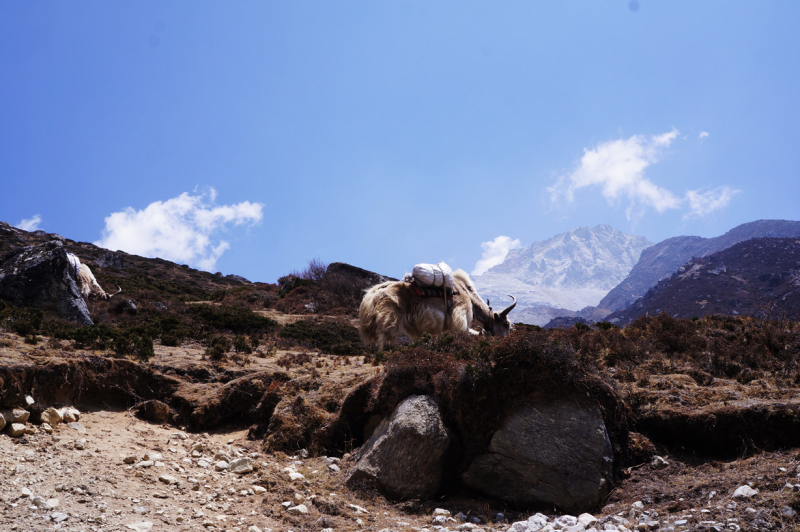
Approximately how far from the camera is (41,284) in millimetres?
11195

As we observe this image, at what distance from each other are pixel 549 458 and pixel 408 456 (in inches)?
60.8

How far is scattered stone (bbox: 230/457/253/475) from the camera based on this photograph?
5.27 meters

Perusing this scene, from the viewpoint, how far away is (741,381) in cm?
609

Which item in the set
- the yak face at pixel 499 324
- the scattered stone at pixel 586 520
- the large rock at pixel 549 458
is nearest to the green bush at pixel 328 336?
the yak face at pixel 499 324

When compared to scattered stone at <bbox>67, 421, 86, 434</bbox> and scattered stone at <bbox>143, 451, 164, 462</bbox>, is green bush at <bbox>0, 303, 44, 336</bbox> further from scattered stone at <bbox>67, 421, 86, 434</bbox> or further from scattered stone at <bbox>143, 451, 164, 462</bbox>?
scattered stone at <bbox>143, 451, 164, 462</bbox>

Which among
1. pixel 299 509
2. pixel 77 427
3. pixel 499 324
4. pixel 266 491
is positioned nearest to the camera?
pixel 299 509

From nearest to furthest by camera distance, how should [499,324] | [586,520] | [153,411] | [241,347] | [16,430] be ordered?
[586,520] < [16,430] < [153,411] < [241,347] < [499,324]

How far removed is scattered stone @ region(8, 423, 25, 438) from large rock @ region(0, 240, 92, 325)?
22.5ft

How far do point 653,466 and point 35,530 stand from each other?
19.4 ft

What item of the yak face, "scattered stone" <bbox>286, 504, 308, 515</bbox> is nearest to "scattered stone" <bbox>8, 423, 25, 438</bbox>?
"scattered stone" <bbox>286, 504, 308, 515</bbox>

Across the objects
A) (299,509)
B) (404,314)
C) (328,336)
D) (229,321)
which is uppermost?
(229,321)

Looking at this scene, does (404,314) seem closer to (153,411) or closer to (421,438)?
(421,438)

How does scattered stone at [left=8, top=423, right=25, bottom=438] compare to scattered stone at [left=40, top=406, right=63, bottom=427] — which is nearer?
scattered stone at [left=8, top=423, right=25, bottom=438]

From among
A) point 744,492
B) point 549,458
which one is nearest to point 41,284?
point 549,458
